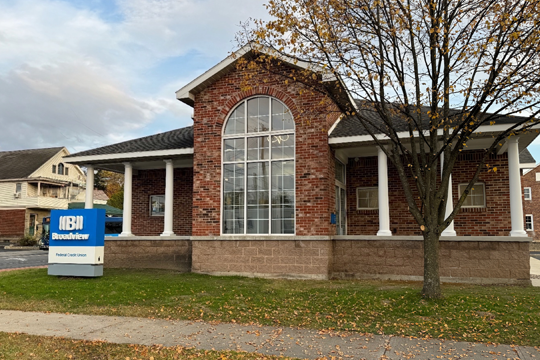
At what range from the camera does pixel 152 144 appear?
16188mm

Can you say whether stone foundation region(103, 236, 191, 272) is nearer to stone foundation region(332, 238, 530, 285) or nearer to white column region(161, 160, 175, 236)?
white column region(161, 160, 175, 236)

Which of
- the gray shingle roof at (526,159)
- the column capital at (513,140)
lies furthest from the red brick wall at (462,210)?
the gray shingle roof at (526,159)

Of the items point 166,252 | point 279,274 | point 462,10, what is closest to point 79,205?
point 166,252

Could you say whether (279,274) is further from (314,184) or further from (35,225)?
(35,225)

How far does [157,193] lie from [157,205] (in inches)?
18.8

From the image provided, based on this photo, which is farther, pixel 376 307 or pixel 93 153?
pixel 93 153

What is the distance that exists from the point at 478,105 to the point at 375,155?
6.67 m

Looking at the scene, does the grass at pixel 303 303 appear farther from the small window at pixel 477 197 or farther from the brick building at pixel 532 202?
the brick building at pixel 532 202

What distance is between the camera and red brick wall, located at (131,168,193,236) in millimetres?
17328

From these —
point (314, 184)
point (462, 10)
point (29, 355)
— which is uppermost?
point (462, 10)

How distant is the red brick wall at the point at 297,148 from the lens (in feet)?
42.1

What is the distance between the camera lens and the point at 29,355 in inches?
246

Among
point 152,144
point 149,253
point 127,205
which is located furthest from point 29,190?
point 149,253

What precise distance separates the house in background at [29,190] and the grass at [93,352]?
38128mm
